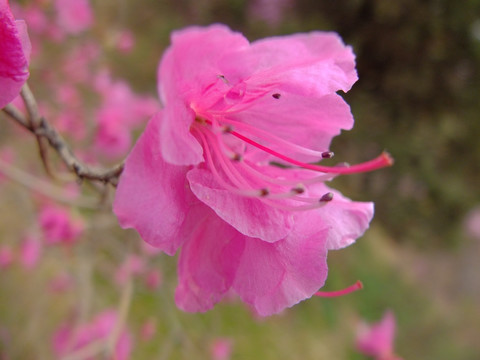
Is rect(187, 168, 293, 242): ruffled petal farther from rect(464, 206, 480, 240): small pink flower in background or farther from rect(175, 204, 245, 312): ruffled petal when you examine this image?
rect(464, 206, 480, 240): small pink flower in background

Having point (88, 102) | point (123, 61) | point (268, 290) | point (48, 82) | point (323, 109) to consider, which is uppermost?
point (323, 109)

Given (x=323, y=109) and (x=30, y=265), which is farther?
(x=30, y=265)

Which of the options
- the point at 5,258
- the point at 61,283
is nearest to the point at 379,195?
the point at 61,283

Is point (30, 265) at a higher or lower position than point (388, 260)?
higher

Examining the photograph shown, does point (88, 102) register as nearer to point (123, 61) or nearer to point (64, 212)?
point (123, 61)

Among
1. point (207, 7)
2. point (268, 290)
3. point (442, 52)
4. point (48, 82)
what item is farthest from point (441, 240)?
point (268, 290)

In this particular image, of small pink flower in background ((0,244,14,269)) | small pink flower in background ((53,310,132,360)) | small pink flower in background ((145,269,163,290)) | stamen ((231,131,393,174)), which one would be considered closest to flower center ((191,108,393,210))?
stamen ((231,131,393,174))

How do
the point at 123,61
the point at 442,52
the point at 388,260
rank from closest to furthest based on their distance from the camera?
the point at 442,52, the point at 123,61, the point at 388,260
